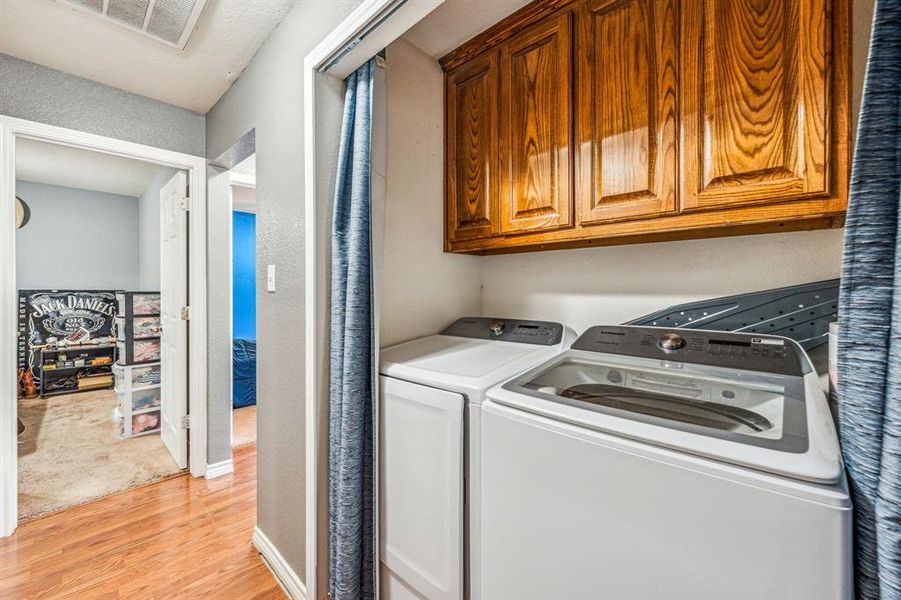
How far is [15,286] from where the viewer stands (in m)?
1.92

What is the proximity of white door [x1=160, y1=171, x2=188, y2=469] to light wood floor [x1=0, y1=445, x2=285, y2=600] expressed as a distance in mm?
428

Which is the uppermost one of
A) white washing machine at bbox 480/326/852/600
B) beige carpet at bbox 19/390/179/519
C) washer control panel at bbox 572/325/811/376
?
washer control panel at bbox 572/325/811/376

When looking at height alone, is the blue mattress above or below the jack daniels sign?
below

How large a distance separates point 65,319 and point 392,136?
5735 millimetres

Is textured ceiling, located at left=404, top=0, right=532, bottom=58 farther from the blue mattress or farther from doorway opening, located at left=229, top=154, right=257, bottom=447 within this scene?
the blue mattress

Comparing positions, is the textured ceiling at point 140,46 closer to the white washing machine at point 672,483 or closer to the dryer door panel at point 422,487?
the dryer door panel at point 422,487

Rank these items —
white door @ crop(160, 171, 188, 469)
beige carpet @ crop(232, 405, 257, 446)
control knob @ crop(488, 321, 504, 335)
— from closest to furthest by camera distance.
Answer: control knob @ crop(488, 321, 504, 335)
white door @ crop(160, 171, 188, 469)
beige carpet @ crop(232, 405, 257, 446)

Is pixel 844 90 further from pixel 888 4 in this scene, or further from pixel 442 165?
pixel 442 165

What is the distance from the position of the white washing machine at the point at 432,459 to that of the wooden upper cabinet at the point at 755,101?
745 millimetres

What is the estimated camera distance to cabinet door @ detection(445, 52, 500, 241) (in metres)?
1.56

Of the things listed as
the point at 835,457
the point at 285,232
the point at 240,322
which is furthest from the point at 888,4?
the point at 240,322

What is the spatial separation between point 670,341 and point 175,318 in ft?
9.48

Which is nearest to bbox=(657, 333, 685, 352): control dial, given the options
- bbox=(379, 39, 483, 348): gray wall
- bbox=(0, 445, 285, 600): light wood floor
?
bbox=(379, 39, 483, 348): gray wall

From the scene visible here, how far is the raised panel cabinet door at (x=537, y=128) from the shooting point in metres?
1.33
